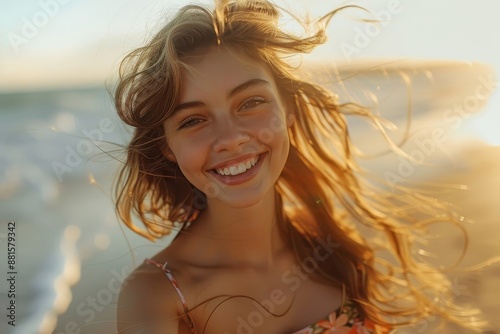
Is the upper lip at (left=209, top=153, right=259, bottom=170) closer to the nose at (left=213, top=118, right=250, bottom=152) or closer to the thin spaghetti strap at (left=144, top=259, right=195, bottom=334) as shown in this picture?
the nose at (left=213, top=118, right=250, bottom=152)

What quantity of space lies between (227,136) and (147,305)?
0.61 metres

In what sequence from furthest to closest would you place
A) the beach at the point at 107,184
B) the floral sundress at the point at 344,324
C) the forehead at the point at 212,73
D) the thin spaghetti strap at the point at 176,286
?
the beach at the point at 107,184
the floral sundress at the point at 344,324
the thin spaghetti strap at the point at 176,286
the forehead at the point at 212,73

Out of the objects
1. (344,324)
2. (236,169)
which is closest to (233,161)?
(236,169)

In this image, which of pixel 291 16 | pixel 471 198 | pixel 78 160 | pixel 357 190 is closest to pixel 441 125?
pixel 471 198

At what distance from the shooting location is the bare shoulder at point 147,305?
2.29m

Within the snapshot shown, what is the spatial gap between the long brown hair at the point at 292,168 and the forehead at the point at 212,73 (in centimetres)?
3

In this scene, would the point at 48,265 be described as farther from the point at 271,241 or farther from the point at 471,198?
the point at 471,198

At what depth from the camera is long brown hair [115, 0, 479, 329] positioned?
2420 mm

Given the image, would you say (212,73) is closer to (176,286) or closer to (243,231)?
(243,231)

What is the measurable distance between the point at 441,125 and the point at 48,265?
3840mm

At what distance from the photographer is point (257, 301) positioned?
251 centimetres

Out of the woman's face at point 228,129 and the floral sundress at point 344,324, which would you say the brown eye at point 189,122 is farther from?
the floral sundress at point 344,324

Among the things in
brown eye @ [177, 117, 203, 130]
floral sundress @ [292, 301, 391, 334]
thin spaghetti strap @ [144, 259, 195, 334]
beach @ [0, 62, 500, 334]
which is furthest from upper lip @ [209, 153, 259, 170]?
floral sundress @ [292, 301, 391, 334]

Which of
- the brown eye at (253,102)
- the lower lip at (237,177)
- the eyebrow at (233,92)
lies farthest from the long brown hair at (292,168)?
the lower lip at (237,177)
